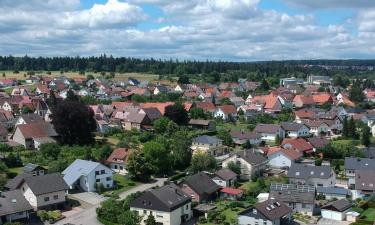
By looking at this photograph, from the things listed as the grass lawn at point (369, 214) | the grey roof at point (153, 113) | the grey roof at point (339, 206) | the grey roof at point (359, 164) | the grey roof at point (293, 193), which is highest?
the grey roof at point (153, 113)

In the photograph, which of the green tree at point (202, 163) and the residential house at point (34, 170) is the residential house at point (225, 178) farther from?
the residential house at point (34, 170)

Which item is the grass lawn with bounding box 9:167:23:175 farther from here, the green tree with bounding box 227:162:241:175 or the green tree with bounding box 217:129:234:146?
the green tree with bounding box 217:129:234:146

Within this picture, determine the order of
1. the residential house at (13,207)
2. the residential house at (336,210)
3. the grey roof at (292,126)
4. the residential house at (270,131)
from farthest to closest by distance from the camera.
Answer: the grey roof at (292,126)
the residential house at (270,131)
the residential house at (336,210)
the residential house at (13,207)

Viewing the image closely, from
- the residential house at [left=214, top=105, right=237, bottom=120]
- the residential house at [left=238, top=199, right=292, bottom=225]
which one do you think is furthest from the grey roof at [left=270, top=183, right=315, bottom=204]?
the residential house at [left=214, top=105, right=237, bottom=120]

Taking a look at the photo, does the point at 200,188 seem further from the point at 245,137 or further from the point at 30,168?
the point at 245,137

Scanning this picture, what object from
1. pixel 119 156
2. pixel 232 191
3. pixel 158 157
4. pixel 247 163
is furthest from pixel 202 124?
pixel 232 191

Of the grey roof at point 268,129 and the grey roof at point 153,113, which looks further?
the grey roof at point 153,113

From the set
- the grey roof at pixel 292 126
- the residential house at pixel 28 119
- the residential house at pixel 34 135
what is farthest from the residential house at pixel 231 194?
the residential house at pixel 28 119
